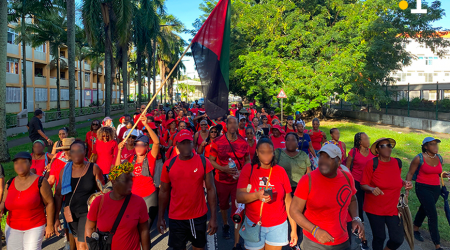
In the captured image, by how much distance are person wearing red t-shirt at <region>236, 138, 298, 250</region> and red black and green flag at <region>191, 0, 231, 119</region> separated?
2.17 metres

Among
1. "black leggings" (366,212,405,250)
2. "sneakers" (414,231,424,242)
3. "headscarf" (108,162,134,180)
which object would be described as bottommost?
"sneakers" (414,231,424,242)

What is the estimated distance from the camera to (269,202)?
368 cm

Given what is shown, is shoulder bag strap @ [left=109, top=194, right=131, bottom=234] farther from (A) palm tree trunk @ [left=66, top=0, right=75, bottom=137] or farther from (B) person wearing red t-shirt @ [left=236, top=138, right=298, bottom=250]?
(A) palm tree trunk @ [left=66, top=0, right=75, bottom=137]

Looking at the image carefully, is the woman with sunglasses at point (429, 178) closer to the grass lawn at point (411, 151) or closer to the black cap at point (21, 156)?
the grass lawn at point (411, 151)

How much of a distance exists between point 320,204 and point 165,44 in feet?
116

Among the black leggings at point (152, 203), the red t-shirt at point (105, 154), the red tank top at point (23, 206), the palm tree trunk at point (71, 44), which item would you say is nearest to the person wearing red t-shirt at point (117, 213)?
the red tank top at point (23, 206)

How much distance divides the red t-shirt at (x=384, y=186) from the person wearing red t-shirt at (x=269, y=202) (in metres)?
1.47

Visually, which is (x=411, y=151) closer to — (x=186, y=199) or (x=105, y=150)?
(x=105, y=150)

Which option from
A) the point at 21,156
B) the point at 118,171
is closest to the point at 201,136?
the point at 21,156

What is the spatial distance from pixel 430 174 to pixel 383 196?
3.92 ft

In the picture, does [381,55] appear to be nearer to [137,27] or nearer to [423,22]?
[423,22]

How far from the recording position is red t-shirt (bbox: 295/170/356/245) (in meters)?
3.22

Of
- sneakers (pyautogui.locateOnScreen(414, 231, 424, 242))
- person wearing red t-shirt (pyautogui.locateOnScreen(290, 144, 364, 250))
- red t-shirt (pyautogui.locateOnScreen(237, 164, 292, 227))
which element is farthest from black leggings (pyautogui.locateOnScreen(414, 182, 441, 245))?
red t-shirt (pyautogui.locateOnScreen(237, 164, 292, 227))

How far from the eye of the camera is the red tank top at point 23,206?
3982 millimetres
